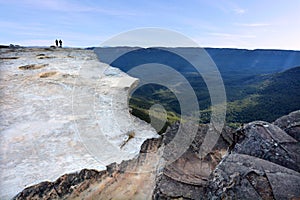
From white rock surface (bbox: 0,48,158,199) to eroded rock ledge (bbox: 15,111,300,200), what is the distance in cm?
27

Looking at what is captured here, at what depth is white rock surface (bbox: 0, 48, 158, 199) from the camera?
167 inches

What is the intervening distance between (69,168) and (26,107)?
306 cm

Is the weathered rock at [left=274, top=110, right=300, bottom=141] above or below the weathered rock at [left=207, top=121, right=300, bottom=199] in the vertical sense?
above

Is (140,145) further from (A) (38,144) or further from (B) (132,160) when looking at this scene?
(A) (38,144)

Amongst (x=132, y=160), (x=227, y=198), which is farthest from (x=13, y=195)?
(x=227, y=198)

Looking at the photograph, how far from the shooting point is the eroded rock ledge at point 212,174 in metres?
3.06

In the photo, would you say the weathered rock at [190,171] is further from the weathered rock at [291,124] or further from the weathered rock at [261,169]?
the weathered rock at [291,124]

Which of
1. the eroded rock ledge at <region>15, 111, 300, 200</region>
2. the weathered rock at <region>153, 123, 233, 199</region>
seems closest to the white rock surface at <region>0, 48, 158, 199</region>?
the eroded rock ledge at <region>15, 111, 300, 200</region>

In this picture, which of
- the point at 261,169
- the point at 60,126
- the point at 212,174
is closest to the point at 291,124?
the point at 261,169

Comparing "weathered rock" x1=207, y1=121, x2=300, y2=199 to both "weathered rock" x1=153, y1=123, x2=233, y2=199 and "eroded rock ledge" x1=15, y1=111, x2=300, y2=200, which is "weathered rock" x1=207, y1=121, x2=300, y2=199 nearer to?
"eroded rock ledge" x1=15, y1=111, x2=300, y2=200

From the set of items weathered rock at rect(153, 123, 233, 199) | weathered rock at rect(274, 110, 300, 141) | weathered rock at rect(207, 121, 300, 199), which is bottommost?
weathered rock at rect(153, 123, 233, 199)

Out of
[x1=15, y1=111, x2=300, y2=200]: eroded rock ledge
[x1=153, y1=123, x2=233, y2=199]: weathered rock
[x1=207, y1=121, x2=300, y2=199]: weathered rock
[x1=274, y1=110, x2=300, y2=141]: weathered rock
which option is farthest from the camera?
[x1=274, y1=110, x2=300, y2=141]: weathered rock

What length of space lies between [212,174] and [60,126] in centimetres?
369

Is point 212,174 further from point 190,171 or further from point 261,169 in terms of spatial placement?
point 190,171
